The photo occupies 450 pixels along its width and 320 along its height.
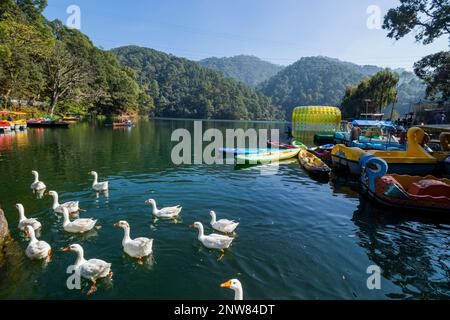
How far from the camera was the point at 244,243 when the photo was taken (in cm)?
935

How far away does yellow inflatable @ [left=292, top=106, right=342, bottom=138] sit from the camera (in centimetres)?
4266

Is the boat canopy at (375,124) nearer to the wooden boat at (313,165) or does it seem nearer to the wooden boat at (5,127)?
the wooden boat at (313,165)

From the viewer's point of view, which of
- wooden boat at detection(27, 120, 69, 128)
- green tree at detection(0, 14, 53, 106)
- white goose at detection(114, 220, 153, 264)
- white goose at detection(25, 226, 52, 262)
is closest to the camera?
white goose at detection(25, 226, 52, 262)

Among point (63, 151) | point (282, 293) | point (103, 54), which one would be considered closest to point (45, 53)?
point (63, 151)

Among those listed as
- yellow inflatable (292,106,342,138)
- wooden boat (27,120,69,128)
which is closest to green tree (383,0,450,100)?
A: yellow inflatable (292,106,342,138)

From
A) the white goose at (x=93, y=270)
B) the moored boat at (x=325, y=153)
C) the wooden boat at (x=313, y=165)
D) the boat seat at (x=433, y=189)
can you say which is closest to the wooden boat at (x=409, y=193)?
the boat seat at (x=433, y=189)

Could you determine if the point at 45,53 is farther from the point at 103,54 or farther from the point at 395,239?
Answer: the point at 395,239

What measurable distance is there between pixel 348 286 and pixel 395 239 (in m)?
4.15

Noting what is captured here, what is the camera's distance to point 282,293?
268 inches

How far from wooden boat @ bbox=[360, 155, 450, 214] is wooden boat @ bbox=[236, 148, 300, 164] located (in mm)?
10725

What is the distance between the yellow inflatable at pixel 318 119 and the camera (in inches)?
1679

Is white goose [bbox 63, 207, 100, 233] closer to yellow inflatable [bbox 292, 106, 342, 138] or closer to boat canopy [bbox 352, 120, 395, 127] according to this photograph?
boat canopy [bbox 352, 120, 395, 127]
